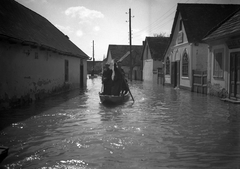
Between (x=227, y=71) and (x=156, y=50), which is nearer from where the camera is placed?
(x=227, y=71)

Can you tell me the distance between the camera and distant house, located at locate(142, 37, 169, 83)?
34256 millimetres

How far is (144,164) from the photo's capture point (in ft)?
14.3

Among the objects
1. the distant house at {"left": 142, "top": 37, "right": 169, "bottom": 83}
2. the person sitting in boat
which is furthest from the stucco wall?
the distant house at {"left": 142, "top": 37, "right": 169, "bottom": 83}

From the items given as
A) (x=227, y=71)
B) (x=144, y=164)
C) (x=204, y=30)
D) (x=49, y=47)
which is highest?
(x=204, y=30)

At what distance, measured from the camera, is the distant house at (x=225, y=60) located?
1321cm

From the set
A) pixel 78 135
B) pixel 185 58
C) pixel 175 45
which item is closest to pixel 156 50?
pixel 175 45

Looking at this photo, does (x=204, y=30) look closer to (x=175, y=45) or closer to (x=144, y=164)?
(x=175, y=45)

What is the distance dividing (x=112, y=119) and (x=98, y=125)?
38.2 inches

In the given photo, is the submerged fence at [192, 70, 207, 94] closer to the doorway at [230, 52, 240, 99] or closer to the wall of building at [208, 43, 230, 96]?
the wall of building at [208, 43, 230, 96]

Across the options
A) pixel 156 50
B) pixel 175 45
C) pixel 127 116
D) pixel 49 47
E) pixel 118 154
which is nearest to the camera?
pixel 118 154

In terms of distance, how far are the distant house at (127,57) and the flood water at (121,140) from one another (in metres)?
33.5

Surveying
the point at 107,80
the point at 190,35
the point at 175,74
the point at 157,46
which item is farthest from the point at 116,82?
the point at 157,46

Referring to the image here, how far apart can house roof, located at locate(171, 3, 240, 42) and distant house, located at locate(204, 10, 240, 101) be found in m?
4.38

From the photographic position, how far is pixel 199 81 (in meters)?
18.9
